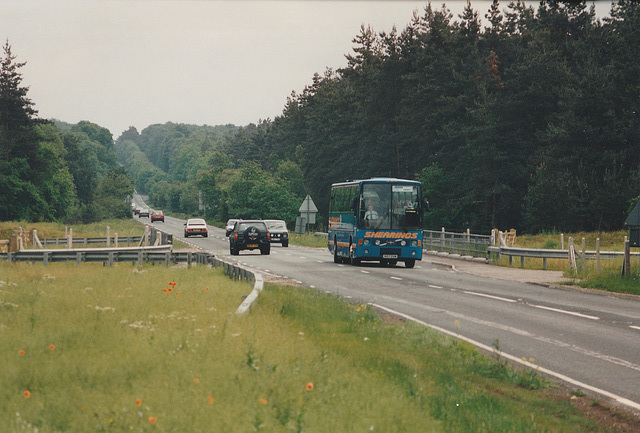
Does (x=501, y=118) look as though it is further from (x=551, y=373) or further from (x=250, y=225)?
(x=551, y=373)

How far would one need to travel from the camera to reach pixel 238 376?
7395 millimetres

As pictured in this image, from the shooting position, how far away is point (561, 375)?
10805 mm

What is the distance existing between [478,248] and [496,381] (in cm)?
3006

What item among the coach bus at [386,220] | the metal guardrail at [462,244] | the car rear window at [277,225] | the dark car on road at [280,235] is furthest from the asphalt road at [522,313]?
the car rear window at [277,225]

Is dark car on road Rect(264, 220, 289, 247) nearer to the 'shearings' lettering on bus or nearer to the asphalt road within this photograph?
the 'shearings' lettering on bus

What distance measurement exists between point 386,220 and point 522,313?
15.8 metres

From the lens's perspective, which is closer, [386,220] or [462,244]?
[386,220]

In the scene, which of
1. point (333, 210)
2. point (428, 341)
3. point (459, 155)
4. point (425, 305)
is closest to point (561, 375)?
point (428, 341)

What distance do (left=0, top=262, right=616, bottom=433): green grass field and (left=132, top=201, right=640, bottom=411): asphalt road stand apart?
3.23 ft

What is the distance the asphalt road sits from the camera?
11359 millimetres

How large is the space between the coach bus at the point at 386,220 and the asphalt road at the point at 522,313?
167cm

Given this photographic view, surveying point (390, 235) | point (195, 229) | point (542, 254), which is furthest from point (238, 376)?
point (195, 229)

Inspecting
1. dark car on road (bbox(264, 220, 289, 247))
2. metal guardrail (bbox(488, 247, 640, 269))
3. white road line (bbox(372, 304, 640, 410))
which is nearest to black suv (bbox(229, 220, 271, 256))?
dark car on road (bbox(264, 220, 289, 247))

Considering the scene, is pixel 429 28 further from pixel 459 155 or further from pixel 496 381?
pixel 496 381
